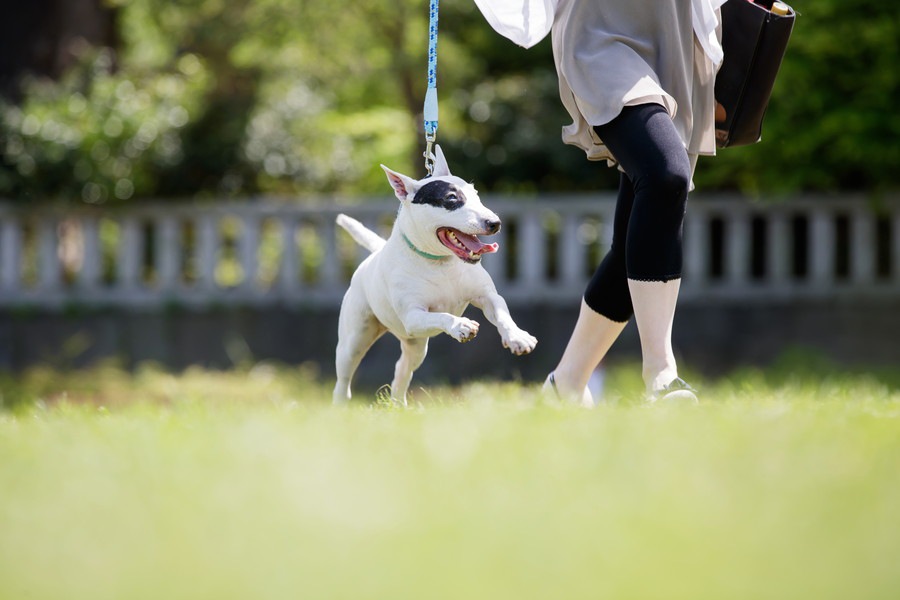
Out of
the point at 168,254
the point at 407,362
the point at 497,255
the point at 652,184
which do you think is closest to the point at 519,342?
the point at 652,184

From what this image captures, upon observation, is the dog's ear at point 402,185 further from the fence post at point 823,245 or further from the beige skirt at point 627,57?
the fence post at point 823,245

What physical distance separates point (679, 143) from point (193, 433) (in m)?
1.63

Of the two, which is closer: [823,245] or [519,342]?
[519,342]

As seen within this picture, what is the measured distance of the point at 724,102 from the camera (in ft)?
12.4

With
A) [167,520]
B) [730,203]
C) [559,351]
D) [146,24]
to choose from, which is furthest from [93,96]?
[167,520]

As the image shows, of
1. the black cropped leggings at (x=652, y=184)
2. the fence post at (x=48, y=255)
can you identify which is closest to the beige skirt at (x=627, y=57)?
the black cropped leggings at (x=652, y=184)

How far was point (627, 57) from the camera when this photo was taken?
3479 mm

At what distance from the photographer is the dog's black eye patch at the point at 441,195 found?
3654 millimetres

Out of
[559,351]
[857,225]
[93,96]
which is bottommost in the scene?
[559,351]

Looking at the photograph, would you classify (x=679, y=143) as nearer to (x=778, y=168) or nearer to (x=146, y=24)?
(x=778, y=168)

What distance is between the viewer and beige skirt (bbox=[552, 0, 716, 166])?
3.43 metres

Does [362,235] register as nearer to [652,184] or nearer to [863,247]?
[652,184]

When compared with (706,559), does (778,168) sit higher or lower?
lower

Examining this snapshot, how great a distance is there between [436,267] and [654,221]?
76cm
